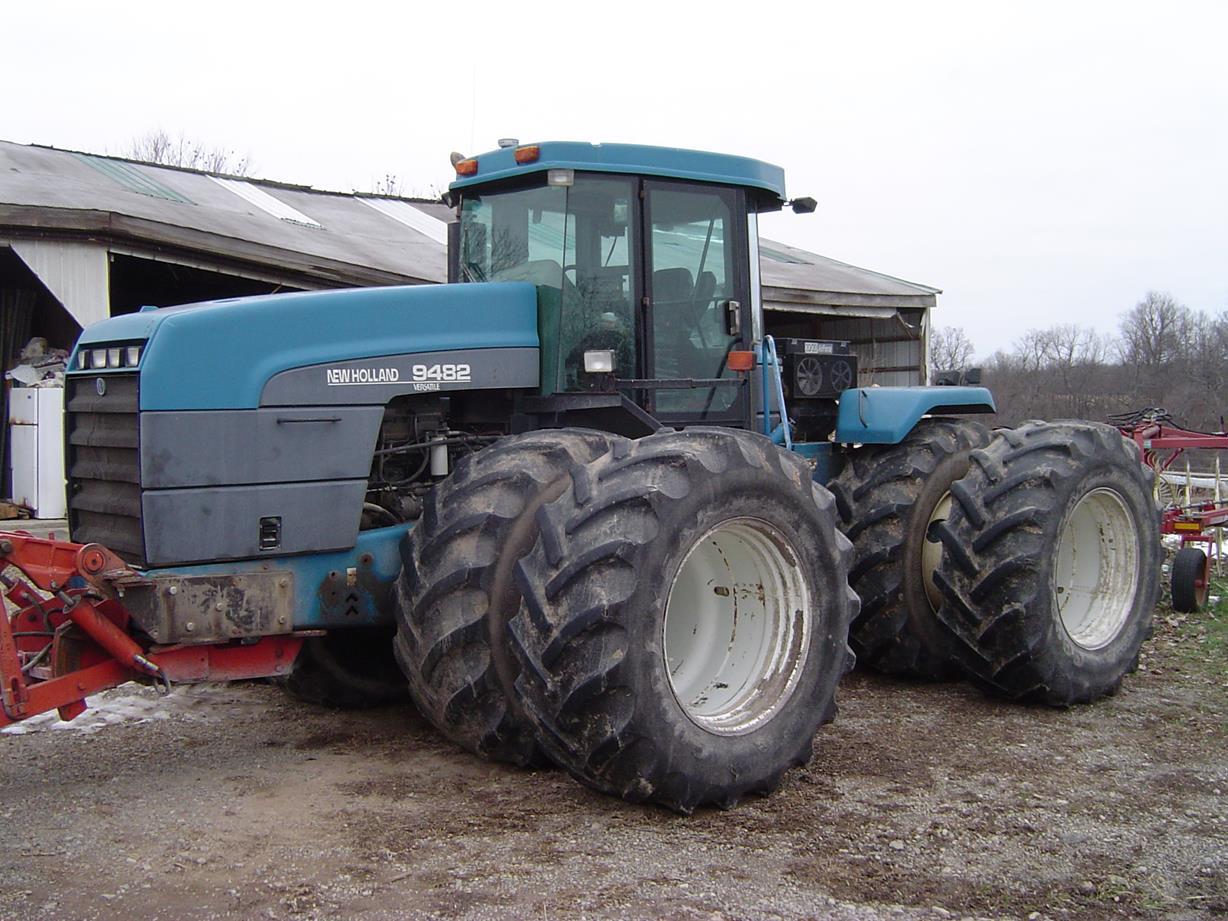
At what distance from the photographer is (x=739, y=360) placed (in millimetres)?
5973

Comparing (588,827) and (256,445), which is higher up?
(256,445)

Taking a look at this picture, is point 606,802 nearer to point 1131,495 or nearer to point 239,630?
point 239,630

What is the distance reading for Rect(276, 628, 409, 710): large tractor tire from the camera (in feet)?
19.1

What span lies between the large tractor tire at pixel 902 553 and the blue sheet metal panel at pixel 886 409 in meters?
0.13

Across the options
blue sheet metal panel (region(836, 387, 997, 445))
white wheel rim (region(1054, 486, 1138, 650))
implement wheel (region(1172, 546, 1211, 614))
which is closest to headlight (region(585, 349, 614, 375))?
blue sheet metal panel (region(836, 387, 997, 445))

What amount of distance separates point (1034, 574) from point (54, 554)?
433 cm

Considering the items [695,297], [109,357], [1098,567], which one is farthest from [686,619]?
[1098,567]

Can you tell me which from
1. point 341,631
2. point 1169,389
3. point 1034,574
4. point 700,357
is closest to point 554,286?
point 700,357

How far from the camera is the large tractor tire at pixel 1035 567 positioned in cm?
593

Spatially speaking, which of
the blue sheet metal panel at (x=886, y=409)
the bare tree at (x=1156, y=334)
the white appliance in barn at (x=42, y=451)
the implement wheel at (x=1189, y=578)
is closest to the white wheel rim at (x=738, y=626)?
the blue sheet metal panel at (x=886, y=409)

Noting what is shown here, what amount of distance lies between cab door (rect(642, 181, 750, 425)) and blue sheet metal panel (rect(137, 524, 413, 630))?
143 centimetres

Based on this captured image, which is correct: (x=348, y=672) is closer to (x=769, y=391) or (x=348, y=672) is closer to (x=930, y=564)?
(x=769, y=391)

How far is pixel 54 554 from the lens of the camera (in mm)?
4355

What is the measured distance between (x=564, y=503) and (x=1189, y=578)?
6645mm
